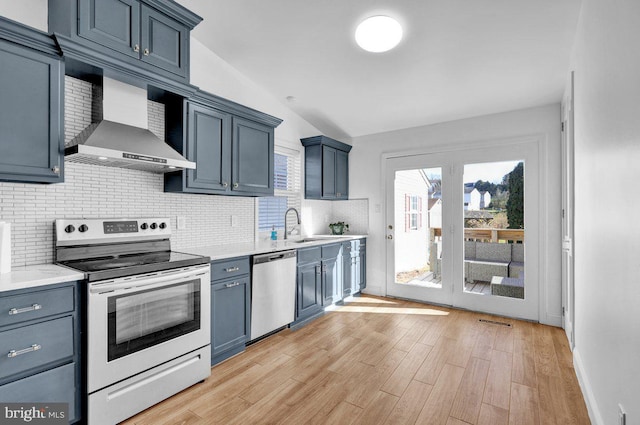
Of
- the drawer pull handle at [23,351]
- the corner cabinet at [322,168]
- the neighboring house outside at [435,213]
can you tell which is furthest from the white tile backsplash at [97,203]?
the neighboring house outside at [435,213]

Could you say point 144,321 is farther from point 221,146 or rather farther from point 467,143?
point 467,143

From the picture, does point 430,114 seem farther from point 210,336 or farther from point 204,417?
point 204,417

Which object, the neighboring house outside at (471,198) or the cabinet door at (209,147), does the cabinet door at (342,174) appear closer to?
the neighboring house outside at (471,198)

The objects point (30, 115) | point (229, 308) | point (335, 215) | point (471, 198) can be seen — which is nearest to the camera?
point (30, 115)

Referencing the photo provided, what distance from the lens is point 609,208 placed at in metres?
1.60

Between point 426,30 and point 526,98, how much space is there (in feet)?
5.33

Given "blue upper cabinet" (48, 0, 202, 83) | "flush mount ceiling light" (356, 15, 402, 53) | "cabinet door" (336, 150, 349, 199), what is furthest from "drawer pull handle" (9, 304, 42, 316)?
"cabinet door" (336, 150, 349, 199)

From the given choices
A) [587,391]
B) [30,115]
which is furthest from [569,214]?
[30,115]

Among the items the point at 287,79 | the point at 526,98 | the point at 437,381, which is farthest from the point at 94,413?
the point at 526,98

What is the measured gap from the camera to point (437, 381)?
244 cm

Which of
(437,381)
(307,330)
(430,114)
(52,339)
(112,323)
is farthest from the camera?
(430,114)

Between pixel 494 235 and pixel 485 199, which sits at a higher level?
pixel 485 199

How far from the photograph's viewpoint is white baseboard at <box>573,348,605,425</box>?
6.06 ft

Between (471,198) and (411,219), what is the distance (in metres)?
0.84
